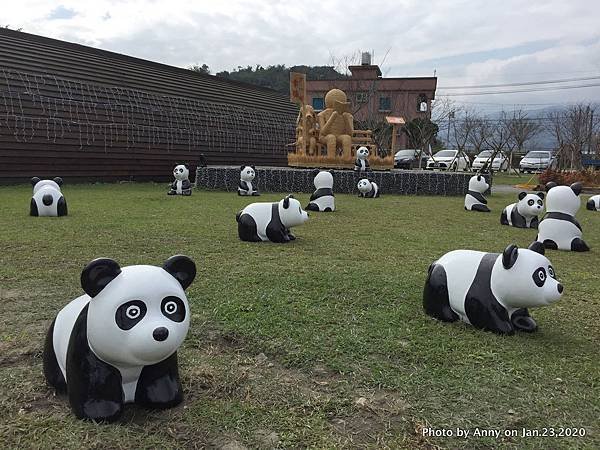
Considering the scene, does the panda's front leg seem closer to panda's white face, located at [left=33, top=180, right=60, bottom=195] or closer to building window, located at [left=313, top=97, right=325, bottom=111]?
panda's white face, located at [left=33, top=180, right=60, bottom=195]

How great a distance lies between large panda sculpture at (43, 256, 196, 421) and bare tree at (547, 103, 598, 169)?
24.6 m

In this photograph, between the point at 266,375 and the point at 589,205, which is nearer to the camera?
the point at 266,375

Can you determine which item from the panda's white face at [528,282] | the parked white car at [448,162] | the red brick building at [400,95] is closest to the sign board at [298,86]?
the panda's white face at [528,282]

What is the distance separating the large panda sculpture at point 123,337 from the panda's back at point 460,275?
A: 187cm

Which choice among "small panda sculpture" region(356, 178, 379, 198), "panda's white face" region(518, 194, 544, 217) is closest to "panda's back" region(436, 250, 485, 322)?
"panda's white face" region(518, 194, 544, 217)

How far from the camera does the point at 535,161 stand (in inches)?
1134

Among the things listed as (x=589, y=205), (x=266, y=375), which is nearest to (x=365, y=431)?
(x=266, y=375)

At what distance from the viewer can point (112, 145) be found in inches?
606

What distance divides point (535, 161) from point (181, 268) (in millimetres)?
30106

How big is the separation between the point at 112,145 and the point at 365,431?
14.8 meters

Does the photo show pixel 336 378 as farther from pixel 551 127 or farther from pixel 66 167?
pixel 551 127

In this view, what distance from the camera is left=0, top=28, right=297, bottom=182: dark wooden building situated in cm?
1338

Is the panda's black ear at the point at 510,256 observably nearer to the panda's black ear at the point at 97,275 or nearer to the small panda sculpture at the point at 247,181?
the panda's black ear at the point at 97,275

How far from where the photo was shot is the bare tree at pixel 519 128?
31.8m
